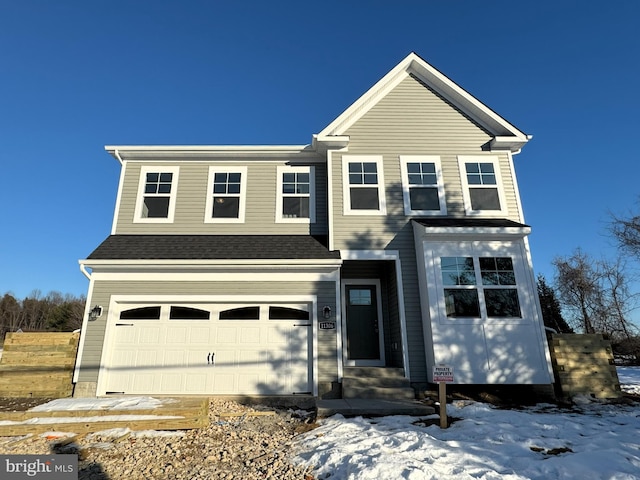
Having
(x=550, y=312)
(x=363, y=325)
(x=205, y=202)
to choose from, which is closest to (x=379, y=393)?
(x=363, y=325)

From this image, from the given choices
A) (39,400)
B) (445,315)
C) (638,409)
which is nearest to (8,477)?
(39,400)

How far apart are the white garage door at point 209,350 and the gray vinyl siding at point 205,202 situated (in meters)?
2.33

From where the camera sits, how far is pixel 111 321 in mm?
8211

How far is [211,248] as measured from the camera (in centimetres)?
884

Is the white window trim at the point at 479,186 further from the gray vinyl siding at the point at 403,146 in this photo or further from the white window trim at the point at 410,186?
the white window trim at the point at 410,186

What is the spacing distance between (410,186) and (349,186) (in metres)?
1.69

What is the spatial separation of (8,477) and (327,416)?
4384mm

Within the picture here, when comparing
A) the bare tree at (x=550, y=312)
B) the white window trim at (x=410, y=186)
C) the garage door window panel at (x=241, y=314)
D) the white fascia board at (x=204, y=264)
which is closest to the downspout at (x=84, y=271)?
the white fascia board at (x=204, y=264)

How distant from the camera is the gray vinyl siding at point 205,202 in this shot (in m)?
9.72

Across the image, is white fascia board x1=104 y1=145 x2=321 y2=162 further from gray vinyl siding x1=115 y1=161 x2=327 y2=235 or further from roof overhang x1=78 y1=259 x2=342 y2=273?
roof overhang x1=78 y1=259 x2=342 y2=273

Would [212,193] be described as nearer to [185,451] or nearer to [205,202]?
[205,202]

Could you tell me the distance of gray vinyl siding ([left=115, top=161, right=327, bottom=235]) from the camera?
9719mm

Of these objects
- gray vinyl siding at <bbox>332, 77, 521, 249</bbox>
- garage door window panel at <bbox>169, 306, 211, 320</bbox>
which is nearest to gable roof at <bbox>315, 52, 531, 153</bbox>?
gray vinyl siding at <bbox>332, 77, 521, 249</bbox>

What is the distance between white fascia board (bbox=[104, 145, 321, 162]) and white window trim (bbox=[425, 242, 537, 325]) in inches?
179
